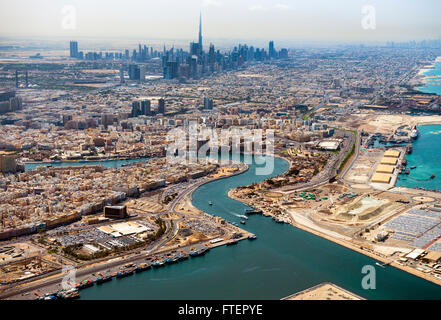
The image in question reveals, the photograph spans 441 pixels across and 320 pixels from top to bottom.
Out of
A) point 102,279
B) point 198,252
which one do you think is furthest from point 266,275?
point 102,279

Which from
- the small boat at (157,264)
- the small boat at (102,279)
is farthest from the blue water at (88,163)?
the small boat at (102,279)

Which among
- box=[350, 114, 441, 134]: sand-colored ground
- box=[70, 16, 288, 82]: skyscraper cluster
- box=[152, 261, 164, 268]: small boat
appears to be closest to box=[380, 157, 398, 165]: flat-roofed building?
box=[350, 114, 441, 134]: sand-colored ground

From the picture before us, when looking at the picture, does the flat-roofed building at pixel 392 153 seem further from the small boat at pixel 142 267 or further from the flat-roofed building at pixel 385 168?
the small boat at pixel 142 267

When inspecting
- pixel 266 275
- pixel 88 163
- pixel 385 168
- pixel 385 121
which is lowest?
pixel 266 275

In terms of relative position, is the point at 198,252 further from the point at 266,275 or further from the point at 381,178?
the point at 381,178
